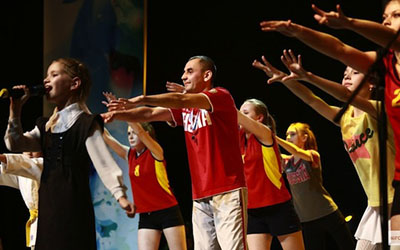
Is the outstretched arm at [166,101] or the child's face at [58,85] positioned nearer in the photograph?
the child's face at [58,85]

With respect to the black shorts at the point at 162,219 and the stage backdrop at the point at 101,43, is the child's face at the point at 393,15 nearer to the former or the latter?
the black shorts at the point at 162,219

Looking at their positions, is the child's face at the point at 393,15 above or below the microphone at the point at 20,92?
above

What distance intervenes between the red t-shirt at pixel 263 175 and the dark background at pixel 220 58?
1.93 m

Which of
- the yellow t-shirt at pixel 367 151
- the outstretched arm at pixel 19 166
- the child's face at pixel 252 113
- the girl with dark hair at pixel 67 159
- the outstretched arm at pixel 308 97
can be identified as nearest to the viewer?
the girl with dark hair at pixel 67 159

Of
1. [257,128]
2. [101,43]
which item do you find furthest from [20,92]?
[101,43]

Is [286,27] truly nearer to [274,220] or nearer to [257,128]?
[257,128]

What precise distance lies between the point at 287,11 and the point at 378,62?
4.52 meters

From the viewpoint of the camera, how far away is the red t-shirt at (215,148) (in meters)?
3.70

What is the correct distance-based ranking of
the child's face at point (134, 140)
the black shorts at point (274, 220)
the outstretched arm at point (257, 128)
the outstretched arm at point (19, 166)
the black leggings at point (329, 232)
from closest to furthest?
1. the outstretched arm at point (19, 166)
2. the outstretched arm at point (257, 128)
3. the black shorts at point (274, 220)
4. the black leggings at point (329, 232)
5. the child's face at point (134, 140)

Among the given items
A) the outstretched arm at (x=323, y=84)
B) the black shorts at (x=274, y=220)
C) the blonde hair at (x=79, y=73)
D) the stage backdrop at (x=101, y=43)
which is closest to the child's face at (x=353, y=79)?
the outstretched arm at (x=323, y=84)

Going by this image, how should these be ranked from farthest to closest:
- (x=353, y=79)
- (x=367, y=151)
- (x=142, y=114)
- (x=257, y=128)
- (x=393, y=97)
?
(x=257, y=128), (x=142, y=114), (x=353, y=79), (x=367, y=151), (x=393, y=97)

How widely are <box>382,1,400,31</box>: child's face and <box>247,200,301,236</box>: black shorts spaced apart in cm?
225

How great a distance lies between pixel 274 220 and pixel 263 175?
346 mm

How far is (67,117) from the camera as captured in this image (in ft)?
9.75
